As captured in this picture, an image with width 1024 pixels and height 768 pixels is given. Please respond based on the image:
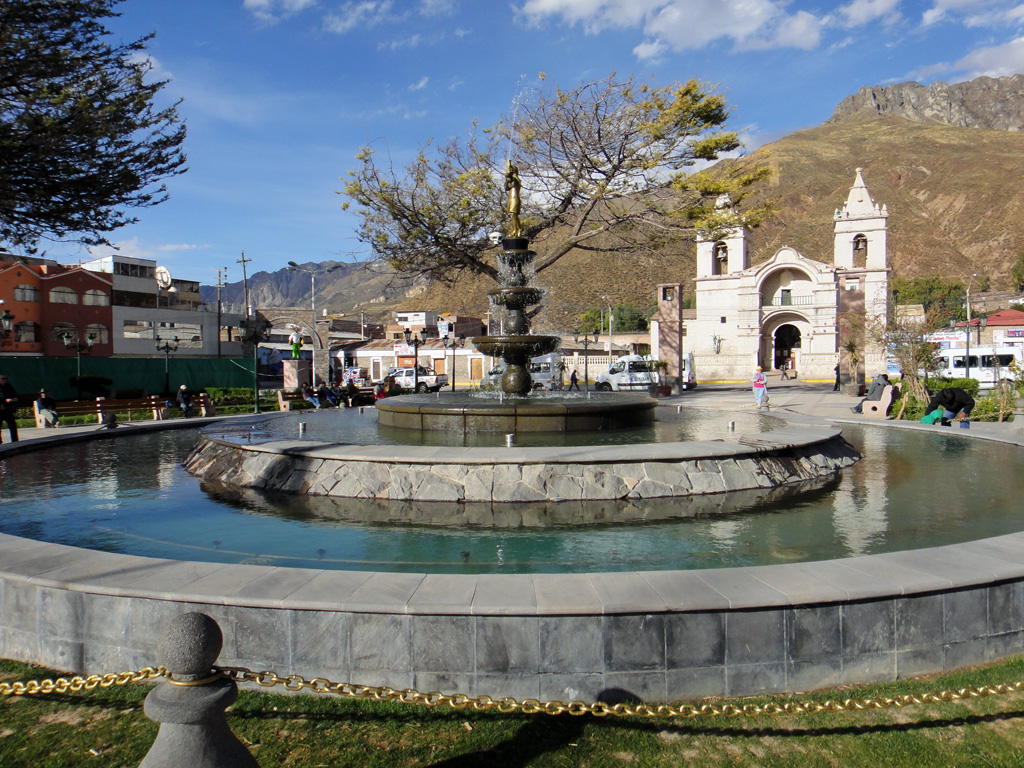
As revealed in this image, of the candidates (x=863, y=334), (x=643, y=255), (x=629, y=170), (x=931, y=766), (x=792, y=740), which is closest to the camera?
(x=931, y=766)

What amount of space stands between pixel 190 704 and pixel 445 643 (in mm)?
1297

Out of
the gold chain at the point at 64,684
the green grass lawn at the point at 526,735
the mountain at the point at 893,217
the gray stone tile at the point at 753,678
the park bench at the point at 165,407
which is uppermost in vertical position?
the mountain at the point at 893,217

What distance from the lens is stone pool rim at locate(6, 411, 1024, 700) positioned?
3.29 metres

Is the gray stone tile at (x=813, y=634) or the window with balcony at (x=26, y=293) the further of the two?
the window with balcony at (x=26, y=293)

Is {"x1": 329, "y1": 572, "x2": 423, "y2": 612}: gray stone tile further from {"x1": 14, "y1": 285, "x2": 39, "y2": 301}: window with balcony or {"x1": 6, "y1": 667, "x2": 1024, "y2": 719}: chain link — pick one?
{"x1": 14, "y1": 285, "x2": 39, "y2": 301}: window with balcony

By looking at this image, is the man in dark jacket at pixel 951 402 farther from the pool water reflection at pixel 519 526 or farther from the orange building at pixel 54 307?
the orange building at pixel 54 307

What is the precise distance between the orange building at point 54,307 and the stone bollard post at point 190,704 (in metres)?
47.4

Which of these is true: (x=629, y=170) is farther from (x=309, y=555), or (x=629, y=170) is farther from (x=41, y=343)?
(x=41, y=343)

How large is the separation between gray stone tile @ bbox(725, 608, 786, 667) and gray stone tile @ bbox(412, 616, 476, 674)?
1.32m

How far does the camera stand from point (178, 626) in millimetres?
2340

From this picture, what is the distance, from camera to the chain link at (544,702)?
9.65ft

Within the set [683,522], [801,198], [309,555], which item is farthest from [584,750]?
[801,198]

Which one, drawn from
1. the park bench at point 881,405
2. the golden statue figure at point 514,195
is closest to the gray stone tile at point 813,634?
the golden statue figure at point 514,195

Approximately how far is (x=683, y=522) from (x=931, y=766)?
3401 mm
